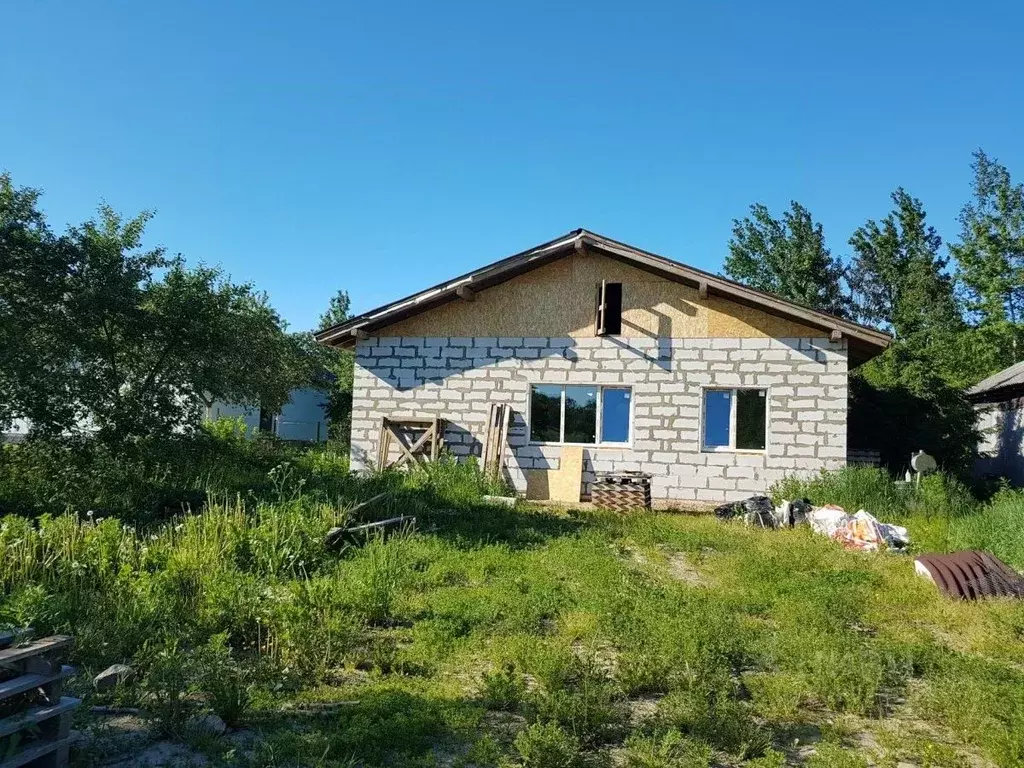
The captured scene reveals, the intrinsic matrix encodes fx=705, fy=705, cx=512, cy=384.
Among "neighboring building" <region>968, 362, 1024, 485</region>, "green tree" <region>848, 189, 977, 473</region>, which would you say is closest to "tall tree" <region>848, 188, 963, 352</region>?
"green tree" <region>848, 189, 977, 473</region>

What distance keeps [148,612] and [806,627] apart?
5.25 metres

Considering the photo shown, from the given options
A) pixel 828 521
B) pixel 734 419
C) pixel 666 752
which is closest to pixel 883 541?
pixel 828 521

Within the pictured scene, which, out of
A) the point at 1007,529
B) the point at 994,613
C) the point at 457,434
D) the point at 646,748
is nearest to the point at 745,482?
the point at 1007,529

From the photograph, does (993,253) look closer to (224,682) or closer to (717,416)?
(717,416)

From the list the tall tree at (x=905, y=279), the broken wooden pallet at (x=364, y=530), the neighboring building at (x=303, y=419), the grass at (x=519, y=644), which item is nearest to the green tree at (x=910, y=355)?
the tall tree at (x=905, y=279)

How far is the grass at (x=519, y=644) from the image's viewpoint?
3828mm

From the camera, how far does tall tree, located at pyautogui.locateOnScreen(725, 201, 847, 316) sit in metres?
38.4

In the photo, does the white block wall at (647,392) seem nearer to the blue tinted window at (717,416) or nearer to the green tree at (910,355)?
the blue tinted window at (717,416)

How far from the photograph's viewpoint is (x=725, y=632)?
550cm

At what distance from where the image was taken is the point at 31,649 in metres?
3.28

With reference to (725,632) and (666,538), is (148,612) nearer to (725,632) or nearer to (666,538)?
(725,632)

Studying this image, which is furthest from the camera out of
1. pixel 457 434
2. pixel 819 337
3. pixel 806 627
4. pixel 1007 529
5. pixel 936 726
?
pixel 457 434

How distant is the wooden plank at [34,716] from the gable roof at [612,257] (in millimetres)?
11137

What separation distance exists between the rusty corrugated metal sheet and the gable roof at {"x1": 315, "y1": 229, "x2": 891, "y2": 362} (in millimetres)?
5878
